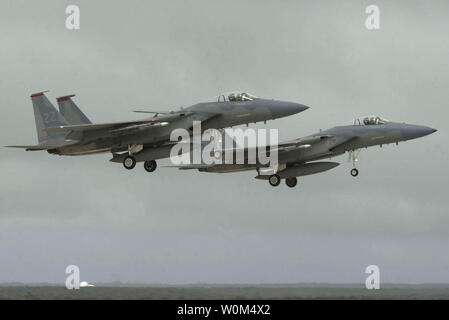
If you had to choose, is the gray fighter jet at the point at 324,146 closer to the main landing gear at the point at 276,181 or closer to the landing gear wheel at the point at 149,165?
the main landing gear at the point at 276,181

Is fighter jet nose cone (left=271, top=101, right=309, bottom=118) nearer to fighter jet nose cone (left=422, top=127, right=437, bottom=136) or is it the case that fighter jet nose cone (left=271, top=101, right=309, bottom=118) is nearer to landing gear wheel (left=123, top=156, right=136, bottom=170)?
landing gear wheel (left=123, top=156, right=136, bottom=170)

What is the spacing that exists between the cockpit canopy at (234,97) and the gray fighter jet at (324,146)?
5.93 m

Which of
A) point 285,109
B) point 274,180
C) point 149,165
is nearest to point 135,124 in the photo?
point 149,165

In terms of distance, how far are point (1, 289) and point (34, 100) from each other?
23.4 metres

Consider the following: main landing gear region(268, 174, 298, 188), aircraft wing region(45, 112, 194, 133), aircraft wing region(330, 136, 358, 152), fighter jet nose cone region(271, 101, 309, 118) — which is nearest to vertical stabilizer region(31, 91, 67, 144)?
aircraft wing region(45, 112, 194, 133)

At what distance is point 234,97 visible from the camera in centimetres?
4303

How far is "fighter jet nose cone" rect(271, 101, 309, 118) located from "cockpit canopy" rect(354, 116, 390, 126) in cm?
619

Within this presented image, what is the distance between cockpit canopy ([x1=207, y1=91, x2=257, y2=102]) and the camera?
141 ft

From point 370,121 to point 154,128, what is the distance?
12.2m

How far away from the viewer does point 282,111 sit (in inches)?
1673

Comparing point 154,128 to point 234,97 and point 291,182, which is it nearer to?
point 234,97

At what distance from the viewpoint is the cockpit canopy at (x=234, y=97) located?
43.0 metres

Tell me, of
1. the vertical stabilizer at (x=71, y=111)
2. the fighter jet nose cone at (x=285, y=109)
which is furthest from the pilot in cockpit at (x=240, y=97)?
the vertical stabilizer at (x=71, y=111)
